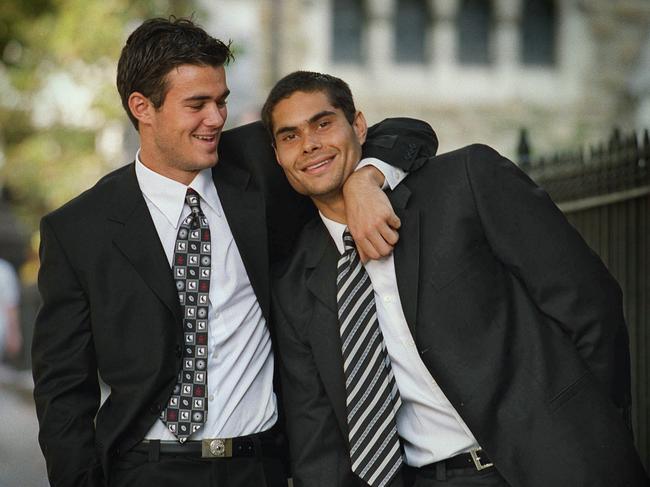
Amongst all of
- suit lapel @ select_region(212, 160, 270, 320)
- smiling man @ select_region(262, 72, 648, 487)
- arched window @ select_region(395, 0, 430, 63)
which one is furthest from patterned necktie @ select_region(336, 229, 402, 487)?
arched window @ select_region(395, 0, 430, 63)

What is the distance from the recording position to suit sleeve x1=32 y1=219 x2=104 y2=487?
13.3 feet

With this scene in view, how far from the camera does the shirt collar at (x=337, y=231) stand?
404 centimetres

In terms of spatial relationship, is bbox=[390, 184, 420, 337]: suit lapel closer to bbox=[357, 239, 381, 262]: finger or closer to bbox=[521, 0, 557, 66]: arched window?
bbox=[357, 239, 381, 262]: finger

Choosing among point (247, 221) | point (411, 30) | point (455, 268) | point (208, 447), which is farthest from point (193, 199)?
point (411, 30)

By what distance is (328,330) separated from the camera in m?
3.93

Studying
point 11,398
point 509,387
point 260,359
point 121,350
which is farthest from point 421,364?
point 11,398

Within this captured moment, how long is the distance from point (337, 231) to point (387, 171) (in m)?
0.27

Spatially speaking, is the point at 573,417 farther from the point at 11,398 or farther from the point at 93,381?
the point at 11,398

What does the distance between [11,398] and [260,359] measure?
12534 mm

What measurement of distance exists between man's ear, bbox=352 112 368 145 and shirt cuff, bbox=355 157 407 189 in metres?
0.17

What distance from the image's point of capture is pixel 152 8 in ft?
49.1

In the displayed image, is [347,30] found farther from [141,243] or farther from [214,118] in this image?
[141,243]

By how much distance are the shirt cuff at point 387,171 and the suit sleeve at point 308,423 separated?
595 millimetres

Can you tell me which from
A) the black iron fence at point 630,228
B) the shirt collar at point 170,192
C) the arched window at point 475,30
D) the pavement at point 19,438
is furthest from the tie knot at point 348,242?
the arched window at point 475,30
